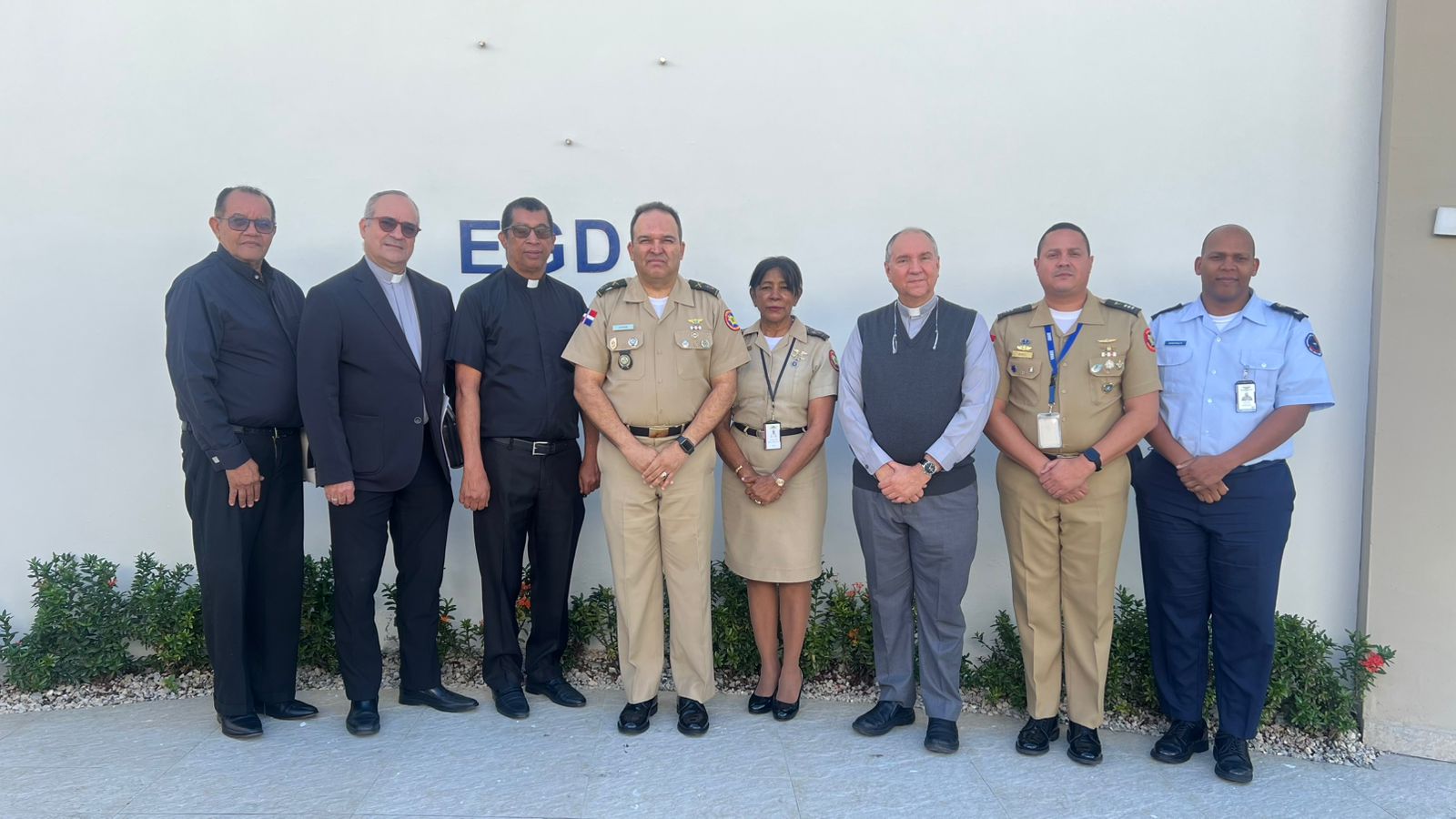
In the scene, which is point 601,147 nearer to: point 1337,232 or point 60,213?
point 60,213

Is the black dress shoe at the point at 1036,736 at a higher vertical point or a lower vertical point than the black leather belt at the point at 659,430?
lower

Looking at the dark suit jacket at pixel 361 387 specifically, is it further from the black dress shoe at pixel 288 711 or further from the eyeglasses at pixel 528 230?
the black dress shoe at pixel 288 711

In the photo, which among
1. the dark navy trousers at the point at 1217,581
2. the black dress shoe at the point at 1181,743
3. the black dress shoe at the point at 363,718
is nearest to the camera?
the dark navy trousers at the point at 1217,581

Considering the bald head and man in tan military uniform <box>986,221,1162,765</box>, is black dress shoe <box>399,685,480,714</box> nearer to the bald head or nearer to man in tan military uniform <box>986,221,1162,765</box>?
man in tan military uniform <box>986,221,1162,765</box>

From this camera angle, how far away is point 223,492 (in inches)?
117

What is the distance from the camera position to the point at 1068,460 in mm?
2846

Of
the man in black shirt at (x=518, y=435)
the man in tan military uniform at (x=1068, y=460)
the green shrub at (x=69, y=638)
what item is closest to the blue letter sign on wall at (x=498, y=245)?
the man in black shirt at (x=518, y=435)

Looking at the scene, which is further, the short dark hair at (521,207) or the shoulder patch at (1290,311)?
the short dark hair at (521,207)

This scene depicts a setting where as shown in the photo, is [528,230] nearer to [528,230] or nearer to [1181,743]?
[528,230]

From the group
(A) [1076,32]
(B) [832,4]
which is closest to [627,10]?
(B) [832,4]

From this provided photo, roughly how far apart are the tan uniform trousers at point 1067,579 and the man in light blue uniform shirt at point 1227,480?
0.22 m

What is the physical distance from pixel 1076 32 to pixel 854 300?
4.83ft

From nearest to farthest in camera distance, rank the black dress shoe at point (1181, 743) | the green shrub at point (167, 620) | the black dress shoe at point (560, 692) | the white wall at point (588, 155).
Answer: the black dress shoe at point (1181, 743) < the black dress shoe at point (560, 692) < the green shrub at point (167, 620) < the white wall at point (588, 155)

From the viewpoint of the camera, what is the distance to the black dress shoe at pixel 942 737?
9.80 feet
